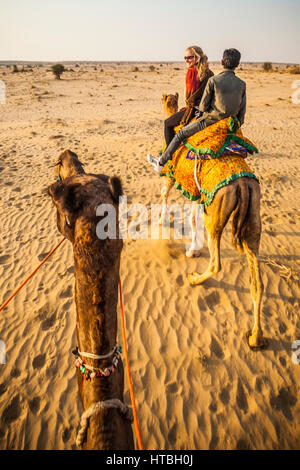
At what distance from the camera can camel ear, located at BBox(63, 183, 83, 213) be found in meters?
1.11

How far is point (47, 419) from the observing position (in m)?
2.79

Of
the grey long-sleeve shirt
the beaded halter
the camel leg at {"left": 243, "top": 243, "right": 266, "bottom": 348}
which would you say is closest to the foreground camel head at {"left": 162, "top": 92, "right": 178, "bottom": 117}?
the grey long-sleeve shirt

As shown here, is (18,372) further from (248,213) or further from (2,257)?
(248,213)

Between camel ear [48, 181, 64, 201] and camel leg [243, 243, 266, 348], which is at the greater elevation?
camel ear [48, 181, 64, 201]

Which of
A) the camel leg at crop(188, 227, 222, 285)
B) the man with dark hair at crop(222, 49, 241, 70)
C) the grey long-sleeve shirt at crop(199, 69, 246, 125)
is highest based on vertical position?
the man with dark hair at crop(222, 49, 241, 70)

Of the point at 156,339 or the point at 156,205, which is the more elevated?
the point at 156,205

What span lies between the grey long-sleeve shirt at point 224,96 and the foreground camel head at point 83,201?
A: 2491mm

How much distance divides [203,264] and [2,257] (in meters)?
A: 4.00

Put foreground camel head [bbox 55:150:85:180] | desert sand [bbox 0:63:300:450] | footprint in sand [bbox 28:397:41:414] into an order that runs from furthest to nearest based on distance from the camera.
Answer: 1. footprint in sand [bbox 28:397:41:414]
2. desert sand [bbox 0:63:300:450]
3. foreground camel head [bbox 55:150:85:180]

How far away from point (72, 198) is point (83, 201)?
0.05m

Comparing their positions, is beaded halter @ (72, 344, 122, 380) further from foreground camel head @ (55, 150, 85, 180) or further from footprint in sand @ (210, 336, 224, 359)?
footprint in sand @ (210, 336, 224, 359)

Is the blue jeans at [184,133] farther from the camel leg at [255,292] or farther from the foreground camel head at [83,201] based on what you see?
the foreground camel head at [83,201]
